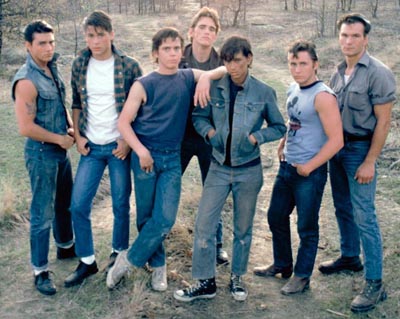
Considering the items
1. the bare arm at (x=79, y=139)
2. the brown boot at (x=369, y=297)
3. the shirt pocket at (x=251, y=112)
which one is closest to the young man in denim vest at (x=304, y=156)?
the shirt pocket at (x=251, y=112)

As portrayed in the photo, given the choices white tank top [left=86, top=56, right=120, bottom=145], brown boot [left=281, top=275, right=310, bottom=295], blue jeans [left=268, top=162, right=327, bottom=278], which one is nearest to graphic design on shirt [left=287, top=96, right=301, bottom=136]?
blue jeans [left=268, top=162, right=327, bottom=278]

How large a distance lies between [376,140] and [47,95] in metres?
2.34

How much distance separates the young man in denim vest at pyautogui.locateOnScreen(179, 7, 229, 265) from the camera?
360cm

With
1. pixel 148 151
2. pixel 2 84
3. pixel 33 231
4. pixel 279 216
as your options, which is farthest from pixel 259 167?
pixel 2 84

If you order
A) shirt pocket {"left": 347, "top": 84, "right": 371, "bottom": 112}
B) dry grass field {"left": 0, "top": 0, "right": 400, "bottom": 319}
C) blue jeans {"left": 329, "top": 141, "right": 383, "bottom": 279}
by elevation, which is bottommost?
dry grass field {"left": 0, "top": 0, "right": 400, "bottom": 319}

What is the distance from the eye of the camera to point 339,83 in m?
3.55

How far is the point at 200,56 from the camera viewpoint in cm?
370

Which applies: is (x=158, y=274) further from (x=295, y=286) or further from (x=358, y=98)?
(x=358, y=98)

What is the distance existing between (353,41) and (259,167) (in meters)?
1.10

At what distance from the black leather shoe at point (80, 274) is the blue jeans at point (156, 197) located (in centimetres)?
49

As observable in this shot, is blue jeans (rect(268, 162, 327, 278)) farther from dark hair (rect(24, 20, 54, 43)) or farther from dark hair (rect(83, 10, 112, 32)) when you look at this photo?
dark hair (rect(24, 20, 54, 43))

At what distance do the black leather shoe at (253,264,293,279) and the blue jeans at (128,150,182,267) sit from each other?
0.97 meters

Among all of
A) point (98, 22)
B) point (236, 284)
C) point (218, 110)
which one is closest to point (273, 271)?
point (236, 284)

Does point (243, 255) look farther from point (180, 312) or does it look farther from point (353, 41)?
point (353, 41)
